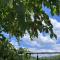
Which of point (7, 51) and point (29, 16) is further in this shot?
point (7, 51)

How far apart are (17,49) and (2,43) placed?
113cm

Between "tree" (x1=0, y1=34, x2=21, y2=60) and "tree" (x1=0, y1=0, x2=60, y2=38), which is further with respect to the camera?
"tree" (x1=0, y1=34, x2=21, y2=60)

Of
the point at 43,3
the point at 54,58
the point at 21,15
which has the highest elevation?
the point at 43,3

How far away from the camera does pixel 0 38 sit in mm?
7176

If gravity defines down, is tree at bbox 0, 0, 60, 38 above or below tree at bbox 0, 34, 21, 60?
above

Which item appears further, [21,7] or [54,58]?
[54,58]

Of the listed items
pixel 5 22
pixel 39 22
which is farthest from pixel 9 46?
pixel 39 22

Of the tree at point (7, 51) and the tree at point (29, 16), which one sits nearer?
the tree at point (29, 16)

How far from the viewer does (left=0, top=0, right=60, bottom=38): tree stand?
9.38ft

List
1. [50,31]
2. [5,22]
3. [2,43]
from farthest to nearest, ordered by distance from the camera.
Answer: [2,43], [5,22], [50,31]

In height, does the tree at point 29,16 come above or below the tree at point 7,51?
above

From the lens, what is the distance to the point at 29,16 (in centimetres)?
382

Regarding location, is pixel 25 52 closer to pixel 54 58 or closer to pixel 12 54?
pixel 12 54

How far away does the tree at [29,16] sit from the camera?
9.38ft
